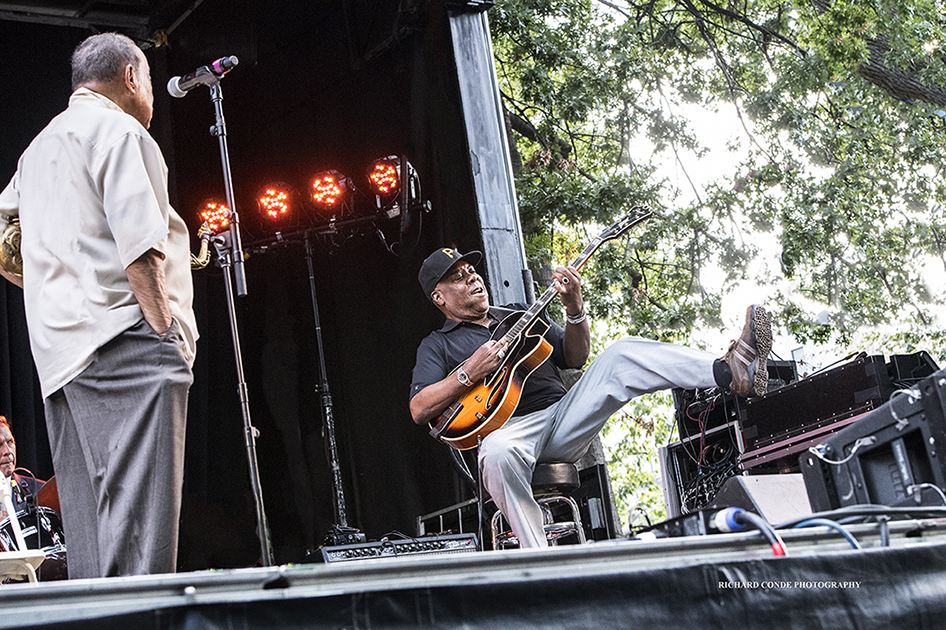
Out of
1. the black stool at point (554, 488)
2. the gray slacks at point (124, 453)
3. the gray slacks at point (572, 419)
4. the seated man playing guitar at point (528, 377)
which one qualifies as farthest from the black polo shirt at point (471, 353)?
the gray slacks at point (124, 453)

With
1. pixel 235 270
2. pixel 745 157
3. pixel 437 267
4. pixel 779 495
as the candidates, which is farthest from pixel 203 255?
pixel 745 157

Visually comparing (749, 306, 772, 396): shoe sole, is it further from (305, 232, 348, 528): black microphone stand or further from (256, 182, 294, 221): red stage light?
(256, 182, 294, 221): red stage light

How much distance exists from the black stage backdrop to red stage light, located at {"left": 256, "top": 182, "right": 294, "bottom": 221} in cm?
14

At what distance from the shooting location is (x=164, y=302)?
2207 mm

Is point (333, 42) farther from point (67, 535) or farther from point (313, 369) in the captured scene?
point (67, 535)

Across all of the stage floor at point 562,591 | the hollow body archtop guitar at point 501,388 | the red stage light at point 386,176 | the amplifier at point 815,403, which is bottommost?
the stage floor at point 562,591

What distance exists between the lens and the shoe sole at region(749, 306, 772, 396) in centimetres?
300

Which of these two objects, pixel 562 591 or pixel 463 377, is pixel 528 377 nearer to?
pixel 463 377

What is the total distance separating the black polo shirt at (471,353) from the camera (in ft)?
12.0

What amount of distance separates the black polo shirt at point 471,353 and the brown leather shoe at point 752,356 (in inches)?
33.3

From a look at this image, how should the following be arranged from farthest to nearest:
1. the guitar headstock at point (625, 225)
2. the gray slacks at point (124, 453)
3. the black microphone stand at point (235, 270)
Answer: the guitar headstock at point (625, 225)
the black microphone stand at point (235, 270)
the gray slacks at point (124, 453)

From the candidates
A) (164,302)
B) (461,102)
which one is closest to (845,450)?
(164,302)

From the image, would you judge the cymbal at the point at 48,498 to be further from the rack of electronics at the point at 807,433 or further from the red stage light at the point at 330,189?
the rack of electronics at the point at 807,433

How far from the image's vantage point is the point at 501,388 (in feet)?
11.7
